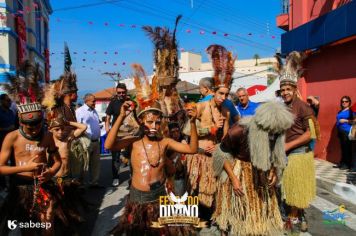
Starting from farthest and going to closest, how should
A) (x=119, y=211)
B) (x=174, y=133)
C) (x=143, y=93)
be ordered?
(x=119, y=211), (x=174, y=133), (x=143, y=93)

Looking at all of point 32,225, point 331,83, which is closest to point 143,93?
point 32,225

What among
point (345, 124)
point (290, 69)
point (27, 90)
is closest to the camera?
point (27, 90)

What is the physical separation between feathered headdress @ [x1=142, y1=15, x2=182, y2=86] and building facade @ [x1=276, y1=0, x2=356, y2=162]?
11.1ft

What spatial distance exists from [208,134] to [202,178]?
1.93 feet

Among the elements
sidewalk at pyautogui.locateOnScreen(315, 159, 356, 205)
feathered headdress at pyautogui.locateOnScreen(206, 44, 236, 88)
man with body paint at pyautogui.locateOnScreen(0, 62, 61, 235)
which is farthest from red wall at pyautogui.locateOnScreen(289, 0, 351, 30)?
man with body paint at pyautogui.locateOnScreen(0, 62, 61, 235)

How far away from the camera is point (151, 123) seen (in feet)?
11.8

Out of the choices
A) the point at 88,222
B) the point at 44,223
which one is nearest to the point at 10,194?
the point at 44,223

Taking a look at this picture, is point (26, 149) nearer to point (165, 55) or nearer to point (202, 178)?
point (202, 178)

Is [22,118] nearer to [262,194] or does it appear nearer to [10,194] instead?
[10,194]

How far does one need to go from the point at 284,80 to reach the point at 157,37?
2639 millimetres

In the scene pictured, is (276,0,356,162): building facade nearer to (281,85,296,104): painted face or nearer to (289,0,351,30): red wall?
(289,0,351,30): red wall

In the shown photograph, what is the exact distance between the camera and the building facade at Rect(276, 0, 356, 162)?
862 centimetres

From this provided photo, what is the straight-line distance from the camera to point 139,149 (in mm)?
3602

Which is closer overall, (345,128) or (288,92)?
(288,92)
